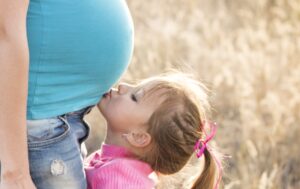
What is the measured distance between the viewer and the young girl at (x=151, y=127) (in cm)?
287

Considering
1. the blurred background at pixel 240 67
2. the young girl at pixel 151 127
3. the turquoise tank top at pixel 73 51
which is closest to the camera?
the turquoise tank top at pixel 73 51

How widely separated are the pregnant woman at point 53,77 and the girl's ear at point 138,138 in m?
0.21

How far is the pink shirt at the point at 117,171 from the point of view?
2.76 m

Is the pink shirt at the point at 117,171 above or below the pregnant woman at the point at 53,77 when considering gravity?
below

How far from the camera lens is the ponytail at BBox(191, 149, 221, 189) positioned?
9.89ft

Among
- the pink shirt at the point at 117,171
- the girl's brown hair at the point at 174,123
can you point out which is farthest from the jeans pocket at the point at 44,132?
the girl's brown hair at the point at 174,123

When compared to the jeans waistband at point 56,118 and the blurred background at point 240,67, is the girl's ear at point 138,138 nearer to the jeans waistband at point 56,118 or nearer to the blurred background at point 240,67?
the jeans waistband at point 56,118

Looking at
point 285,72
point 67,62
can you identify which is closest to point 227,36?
point 285,72

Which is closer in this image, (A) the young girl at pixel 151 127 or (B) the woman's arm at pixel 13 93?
(B) the woman's arm at pixel 13 93

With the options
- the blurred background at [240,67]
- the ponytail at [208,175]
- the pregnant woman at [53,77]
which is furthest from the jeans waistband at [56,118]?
the blurred background at [240,67]

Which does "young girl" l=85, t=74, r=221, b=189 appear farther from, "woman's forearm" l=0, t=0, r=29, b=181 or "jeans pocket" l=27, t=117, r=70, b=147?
"woman's forearm" l=0, t=0, r=29, b=181

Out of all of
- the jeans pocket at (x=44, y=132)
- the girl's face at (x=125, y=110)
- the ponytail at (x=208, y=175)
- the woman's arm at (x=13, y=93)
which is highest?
the woman's arm at (x=13, y=93)

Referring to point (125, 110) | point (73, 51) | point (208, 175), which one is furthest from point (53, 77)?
point (208, 175)

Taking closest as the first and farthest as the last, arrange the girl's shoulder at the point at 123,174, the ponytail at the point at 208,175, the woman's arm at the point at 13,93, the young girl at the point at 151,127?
the woman's arm at the point at 13,93 < the girl's shoulder at the point at 123,174 < the young girl at the point at 151,127 < the ponytail at the point at 208,175
